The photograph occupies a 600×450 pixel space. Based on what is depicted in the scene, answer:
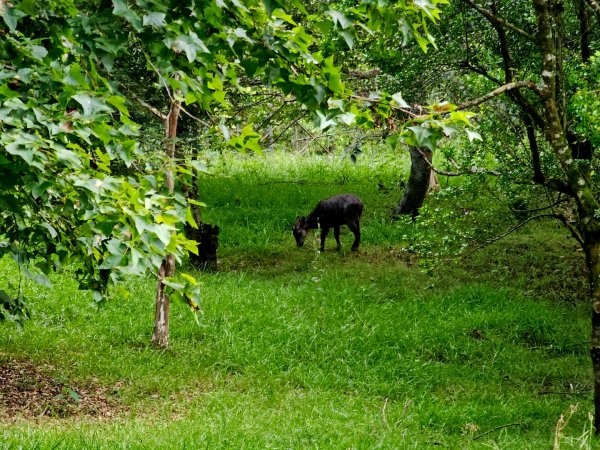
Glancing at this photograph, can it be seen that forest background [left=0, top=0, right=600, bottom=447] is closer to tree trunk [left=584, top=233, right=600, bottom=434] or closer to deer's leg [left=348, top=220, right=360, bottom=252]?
tree trunk [left=584, top=233, right=600, bottom=434]

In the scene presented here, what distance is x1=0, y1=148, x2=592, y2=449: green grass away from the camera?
707 centimetres

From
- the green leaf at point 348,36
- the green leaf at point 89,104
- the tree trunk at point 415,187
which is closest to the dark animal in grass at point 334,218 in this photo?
the tree trunk at point 415,187

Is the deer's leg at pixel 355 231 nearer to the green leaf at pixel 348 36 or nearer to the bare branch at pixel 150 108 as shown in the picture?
the bare branch at pixel 150 108

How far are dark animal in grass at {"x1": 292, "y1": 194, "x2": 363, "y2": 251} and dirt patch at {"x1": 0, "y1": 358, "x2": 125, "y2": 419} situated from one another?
Result: 7519mm

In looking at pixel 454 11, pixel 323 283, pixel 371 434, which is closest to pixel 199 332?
pixel 323 283

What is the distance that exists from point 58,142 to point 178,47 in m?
0.73

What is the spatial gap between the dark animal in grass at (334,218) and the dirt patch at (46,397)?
7519 millimetres

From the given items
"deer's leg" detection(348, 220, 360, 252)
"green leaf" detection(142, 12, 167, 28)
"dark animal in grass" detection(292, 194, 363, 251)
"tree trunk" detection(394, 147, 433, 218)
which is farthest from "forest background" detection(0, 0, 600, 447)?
"tree trunk" detection(394, 147, 433, 218)

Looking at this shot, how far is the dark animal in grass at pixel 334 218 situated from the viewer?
1526cm

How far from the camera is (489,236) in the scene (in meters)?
11.8

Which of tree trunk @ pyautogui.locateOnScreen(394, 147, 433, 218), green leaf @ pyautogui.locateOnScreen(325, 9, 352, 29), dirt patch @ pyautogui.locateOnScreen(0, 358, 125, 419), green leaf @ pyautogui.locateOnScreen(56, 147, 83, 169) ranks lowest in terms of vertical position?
dirt patch @ pyautogui.locateOnScreen(0, 358, 125, 419)

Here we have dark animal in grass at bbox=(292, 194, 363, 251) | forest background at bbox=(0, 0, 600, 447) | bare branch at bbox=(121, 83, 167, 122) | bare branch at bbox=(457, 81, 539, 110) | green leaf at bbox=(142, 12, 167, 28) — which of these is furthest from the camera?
dark animal in grass at bbox=(292, 194, 363, 251)

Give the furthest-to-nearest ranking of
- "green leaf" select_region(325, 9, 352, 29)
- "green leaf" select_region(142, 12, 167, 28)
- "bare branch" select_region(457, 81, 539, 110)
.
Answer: "bare branch" select_region(457, 81, 539, 110) → "green leaf" select_region(325, 9, 352, 29) → "green leaf" select_region(142, 12, 167, 28)

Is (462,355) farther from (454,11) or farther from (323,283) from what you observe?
(454,11)
